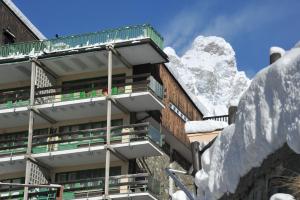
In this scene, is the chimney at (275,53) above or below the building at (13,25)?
below

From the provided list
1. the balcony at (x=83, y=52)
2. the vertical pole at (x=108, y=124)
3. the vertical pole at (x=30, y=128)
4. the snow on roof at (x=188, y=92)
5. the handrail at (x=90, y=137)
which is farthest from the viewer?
the snow on roof at (x=188, y=92)

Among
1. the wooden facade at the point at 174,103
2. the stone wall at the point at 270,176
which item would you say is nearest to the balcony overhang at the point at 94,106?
the wooden facade at the point at 174,103

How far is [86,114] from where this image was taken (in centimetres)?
4622

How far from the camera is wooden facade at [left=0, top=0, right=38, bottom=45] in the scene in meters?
50.4

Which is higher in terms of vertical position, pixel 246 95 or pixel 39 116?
pixel 39 116

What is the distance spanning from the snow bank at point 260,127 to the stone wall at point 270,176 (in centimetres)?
11

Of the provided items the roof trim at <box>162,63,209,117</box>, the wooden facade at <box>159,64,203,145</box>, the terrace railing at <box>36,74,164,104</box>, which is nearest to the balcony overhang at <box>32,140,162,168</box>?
the terrace railing at <box>36,74,164,104</box>

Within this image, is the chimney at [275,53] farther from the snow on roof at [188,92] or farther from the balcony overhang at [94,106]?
the snow on roof at [188,92]

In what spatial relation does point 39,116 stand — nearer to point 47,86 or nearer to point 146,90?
point 47,86

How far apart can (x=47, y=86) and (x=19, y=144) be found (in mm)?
3744

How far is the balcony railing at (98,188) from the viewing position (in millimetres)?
43500

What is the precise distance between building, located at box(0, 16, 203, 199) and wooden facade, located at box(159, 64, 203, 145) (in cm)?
33

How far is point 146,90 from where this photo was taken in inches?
1752

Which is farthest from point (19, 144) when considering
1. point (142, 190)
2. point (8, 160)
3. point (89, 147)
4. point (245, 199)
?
point (245, 199)
